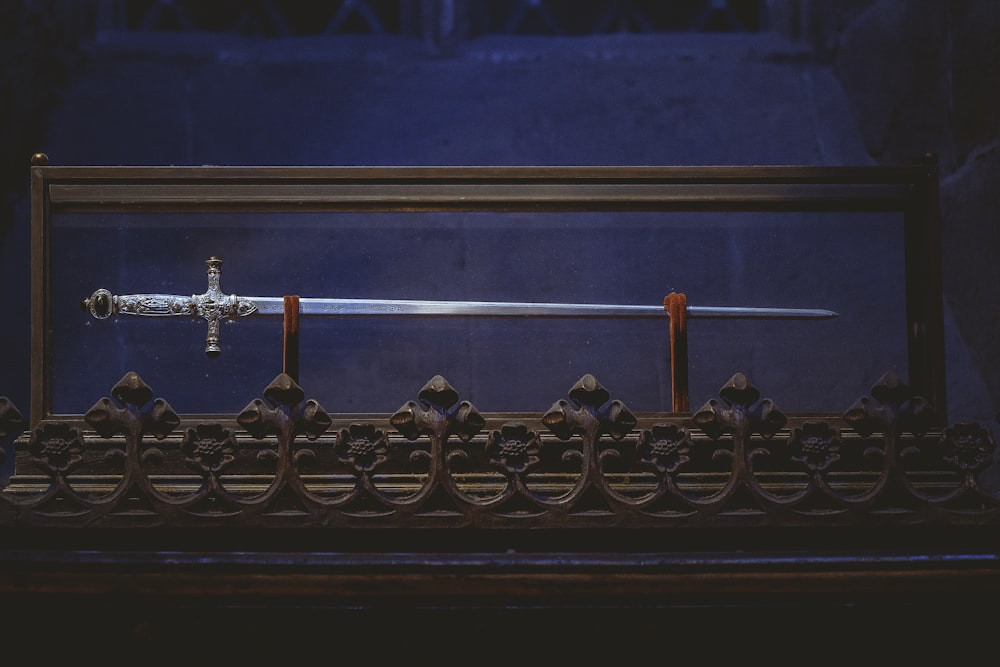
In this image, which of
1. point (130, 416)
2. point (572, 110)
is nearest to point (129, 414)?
point (130, 416)

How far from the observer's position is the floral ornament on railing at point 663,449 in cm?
89

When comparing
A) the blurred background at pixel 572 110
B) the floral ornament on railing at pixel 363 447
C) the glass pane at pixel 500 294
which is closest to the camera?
the floral ornament on railing at pixel 363 447

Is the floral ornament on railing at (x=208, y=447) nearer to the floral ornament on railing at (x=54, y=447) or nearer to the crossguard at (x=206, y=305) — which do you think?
the floral ornament on railing at (x=54, y=447)

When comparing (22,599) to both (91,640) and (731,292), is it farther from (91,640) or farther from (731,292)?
(731,292)

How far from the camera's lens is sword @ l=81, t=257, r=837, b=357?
142 centimetres

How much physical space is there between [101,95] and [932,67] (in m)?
1.91

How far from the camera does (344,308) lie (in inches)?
58.3

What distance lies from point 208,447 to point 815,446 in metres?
0.62

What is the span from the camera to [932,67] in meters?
1.96

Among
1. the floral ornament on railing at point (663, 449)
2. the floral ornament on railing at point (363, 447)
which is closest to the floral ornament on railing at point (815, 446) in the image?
the floral ornament on railing at point (663, 449)

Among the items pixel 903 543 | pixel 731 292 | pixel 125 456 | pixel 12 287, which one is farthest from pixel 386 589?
pixel 12 287

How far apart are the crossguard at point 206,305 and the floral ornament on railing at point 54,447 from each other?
0.53 meters

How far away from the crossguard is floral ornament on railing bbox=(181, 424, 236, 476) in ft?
1.83

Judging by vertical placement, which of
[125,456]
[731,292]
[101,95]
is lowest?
[125,456]
